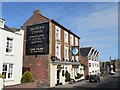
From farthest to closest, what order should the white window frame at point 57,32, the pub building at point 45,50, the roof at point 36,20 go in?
the white window frame at point 57,32
the roof at point 36,20
the pub building at point 45,50

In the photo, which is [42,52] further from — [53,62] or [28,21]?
[28,21]

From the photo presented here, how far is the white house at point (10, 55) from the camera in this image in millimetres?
21453

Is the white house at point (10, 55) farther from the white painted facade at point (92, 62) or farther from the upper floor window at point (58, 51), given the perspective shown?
the white painted facade at point (92, 62)

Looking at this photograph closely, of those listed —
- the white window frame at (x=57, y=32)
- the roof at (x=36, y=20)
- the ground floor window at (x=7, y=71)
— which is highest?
the roof at (x=36, y=20)

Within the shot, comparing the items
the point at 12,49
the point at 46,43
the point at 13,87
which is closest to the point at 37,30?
the point at 46,43

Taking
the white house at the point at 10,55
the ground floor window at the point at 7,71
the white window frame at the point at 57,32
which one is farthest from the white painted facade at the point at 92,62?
the ground floor window at the point at 7,71

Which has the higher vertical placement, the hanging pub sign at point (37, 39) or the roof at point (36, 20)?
the roof at point (36, 20)

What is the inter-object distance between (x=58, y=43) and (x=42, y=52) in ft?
11.6

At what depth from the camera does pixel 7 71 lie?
22.0 m

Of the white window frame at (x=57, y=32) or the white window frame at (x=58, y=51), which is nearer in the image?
the white window frame at (x=57, y=32)

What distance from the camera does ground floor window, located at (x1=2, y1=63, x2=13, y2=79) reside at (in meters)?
21.7

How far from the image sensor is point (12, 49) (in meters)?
23.1

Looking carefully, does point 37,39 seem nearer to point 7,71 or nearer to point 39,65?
point 39,65

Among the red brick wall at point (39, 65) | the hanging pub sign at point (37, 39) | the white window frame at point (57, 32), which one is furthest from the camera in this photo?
the white window frame at point (57, 32)
